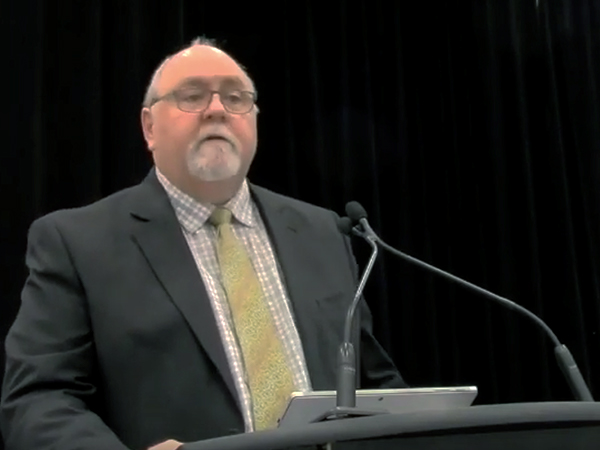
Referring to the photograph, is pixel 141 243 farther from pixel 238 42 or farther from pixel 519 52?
pixel 519 52

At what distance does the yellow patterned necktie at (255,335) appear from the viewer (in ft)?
4.93

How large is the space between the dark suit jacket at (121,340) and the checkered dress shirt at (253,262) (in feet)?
0.09

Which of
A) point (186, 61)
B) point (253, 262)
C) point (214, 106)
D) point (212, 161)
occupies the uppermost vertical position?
point (186, 61)

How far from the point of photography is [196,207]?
174 centimetres

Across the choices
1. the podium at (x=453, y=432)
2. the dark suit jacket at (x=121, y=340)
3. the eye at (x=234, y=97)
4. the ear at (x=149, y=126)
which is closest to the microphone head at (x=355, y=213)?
the dark suit jacket at (x=121, y=340)

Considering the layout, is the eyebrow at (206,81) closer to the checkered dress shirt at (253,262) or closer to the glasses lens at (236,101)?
the glasses lens at (236,101)

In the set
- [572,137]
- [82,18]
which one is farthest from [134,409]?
[572,137]

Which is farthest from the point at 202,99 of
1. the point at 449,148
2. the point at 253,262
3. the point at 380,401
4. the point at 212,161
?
the point at 449,148

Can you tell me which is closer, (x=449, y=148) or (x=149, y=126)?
(x=149, y=126)

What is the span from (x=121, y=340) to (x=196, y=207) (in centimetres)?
39

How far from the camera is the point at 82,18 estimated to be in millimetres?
2598

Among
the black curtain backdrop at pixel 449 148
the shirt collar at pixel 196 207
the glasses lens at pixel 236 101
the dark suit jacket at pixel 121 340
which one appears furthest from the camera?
the black curtain backdrop at pixel 449 148

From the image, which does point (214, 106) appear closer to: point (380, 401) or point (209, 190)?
point (209, 190)

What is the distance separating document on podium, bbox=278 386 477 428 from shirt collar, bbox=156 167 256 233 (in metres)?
0.73
